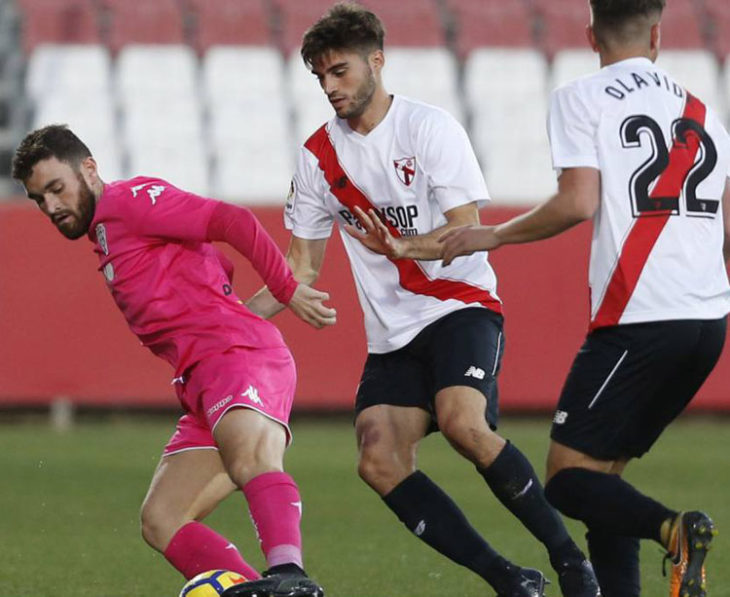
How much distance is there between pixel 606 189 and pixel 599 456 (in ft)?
2.89

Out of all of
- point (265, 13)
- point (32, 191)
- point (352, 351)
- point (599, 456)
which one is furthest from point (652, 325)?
point (265, 13)

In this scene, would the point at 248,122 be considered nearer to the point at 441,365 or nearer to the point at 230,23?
the point at 230,23

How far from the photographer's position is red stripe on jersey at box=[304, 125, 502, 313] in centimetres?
609

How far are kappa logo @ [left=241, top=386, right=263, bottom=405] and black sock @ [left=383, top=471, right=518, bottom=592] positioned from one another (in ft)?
2.82

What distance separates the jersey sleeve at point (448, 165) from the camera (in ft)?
19.4

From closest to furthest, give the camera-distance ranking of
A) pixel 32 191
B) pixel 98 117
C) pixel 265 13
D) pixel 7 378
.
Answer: pixel 32 191 < pixel 7 378 < pixel 98 117 < pixel 265 13

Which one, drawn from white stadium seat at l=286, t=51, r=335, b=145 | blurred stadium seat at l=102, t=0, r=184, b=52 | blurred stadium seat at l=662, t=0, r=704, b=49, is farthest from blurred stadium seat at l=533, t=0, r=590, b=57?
blurred stadium seat at l=102, t=0, r=184, b=52

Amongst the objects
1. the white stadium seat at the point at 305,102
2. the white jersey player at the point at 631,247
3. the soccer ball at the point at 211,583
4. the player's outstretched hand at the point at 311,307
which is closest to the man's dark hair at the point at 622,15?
the white jersey player at the point at 631,247

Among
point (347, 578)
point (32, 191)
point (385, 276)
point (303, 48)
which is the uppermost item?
point (303, 48)

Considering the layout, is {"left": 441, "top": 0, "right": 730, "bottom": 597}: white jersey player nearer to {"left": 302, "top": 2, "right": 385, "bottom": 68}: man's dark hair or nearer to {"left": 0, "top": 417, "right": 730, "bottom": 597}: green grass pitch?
{"left": 302, "top": 2, "right": 385, "bottom": 68}: man's dark hair

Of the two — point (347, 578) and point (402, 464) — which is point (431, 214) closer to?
point (402, 464)

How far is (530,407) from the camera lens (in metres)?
14.1

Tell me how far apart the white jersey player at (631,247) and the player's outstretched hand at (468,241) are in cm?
1

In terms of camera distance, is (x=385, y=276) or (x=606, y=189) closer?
(x=606, y=189)
